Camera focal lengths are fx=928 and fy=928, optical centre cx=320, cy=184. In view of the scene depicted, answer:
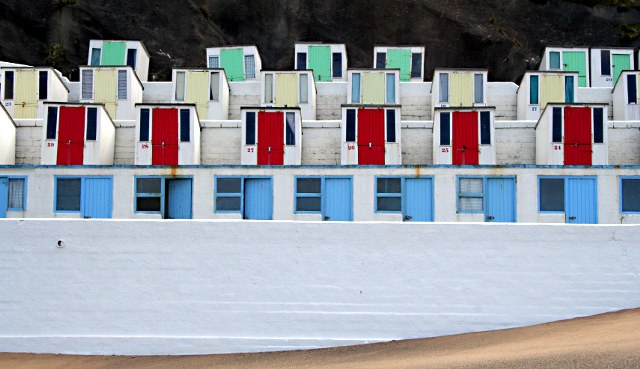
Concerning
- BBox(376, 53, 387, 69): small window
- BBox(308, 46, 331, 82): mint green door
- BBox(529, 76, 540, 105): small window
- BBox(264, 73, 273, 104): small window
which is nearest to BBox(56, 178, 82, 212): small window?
BBox(264, 73, 273, 104): small window

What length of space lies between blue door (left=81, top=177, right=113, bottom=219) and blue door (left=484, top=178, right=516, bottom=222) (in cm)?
1000

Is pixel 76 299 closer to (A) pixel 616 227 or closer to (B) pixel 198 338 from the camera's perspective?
(B) pixel 198 338

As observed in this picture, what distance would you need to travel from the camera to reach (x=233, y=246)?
67.7 ft

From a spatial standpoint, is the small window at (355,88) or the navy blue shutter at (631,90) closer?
the navy blue shutter at (631,90)

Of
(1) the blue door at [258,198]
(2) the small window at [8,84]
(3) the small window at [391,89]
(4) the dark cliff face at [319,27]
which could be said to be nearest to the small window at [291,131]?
(1) the blue door at [258,198]

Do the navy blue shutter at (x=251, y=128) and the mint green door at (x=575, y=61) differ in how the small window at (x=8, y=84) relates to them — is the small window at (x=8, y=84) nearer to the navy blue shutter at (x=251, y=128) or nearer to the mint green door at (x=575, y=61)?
the navy blue shutter at (x=251, y=128)

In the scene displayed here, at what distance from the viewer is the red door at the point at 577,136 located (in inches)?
1056

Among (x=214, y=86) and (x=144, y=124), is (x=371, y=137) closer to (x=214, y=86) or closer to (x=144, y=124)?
(x=144, y=124)

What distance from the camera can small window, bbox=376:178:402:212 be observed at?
24500 mm

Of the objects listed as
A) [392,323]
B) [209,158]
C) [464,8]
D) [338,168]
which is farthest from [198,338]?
[464,8]

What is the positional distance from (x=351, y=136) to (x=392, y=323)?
884 centimetres

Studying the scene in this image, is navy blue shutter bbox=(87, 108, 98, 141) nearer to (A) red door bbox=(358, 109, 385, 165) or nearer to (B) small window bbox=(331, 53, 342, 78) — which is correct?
(A) red door bbox=(358, 109, 385, 165)

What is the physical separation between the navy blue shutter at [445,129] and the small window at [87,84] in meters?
13.3

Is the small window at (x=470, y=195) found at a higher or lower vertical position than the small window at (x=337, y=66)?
lower
